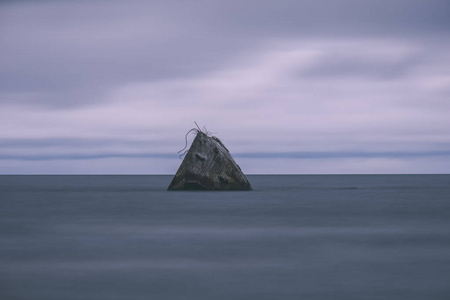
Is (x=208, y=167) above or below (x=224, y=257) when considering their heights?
above

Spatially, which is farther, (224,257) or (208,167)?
(208,167)

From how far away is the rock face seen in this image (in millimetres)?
Answer: 44875

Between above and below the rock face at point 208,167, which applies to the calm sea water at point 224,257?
below

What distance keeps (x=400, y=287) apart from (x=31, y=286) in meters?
7.06

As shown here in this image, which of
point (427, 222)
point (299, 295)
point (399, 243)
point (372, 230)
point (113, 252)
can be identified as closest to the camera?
point (299, 295)

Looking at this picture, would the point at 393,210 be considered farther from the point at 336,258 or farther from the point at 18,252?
the point at 18,252

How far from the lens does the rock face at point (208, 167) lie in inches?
1767

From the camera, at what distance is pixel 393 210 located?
3653 cm

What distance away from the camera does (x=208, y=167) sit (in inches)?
1795

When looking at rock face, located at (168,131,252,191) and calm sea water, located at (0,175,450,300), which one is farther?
rock face, located at (168,131,252,191)

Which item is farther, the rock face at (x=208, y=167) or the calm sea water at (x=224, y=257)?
the rock face at (x=208, y=167)

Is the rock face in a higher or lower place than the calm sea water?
higher

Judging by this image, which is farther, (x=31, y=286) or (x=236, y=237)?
(x=236, y=237)

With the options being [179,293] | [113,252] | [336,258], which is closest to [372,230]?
[336,258]
